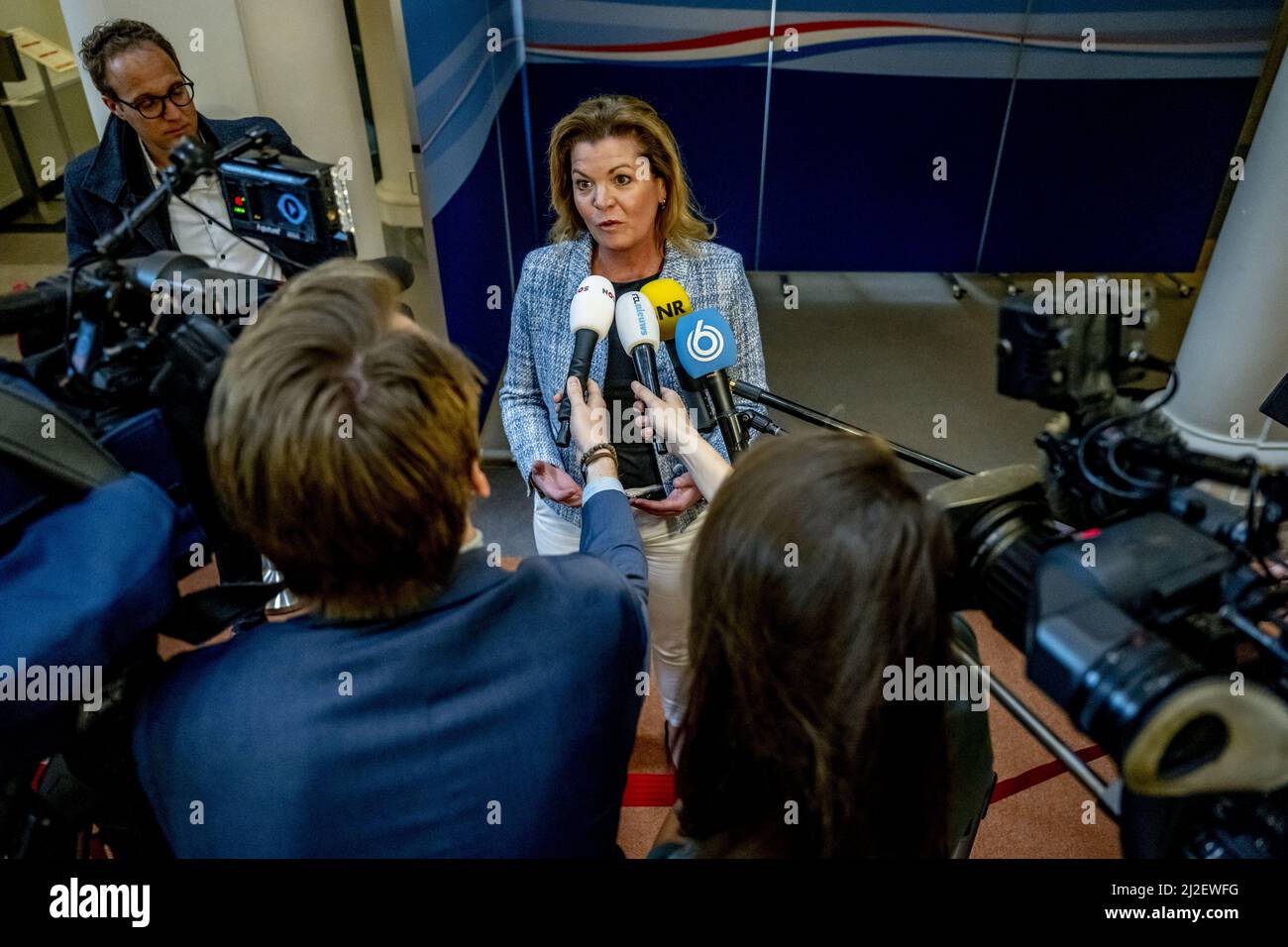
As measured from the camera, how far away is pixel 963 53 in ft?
12.1

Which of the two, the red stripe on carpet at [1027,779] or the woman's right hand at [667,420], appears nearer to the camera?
the woman's right hand at [667,420]

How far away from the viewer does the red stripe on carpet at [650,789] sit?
6.07 ft

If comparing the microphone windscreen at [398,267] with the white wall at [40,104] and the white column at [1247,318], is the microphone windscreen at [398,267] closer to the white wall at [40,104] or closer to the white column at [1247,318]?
the white column at [1247,318]

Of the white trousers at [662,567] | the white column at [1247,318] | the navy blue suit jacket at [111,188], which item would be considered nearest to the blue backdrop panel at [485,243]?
the navy blue suit jacket at [111,188]

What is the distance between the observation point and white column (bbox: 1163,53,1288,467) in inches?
103

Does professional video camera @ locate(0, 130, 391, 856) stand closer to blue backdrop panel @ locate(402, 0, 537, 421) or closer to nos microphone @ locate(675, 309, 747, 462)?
nos microphone @ locate(675, 309, 747, 462)

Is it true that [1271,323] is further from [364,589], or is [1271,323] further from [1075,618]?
[364,589]

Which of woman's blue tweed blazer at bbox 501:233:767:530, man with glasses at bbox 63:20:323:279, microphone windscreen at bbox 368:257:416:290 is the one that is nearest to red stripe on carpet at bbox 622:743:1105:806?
woman's blue tweed blazer at bbox 501:233:767:530

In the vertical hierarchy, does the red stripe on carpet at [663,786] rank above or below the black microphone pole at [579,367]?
below

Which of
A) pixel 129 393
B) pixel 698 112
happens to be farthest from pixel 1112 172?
pixel 129 393

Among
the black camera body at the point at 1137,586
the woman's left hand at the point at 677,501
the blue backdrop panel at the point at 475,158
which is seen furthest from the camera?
the blue backdrop panel at the point at 475,158

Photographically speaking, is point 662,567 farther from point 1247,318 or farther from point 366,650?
point 1247,318

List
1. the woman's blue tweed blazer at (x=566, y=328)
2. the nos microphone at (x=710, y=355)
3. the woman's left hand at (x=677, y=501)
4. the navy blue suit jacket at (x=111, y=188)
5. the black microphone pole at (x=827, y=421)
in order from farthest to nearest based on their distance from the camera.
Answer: the navy blue suit jacket at (x=111, y=188)
the woman's blue tweed blazer at (x=566, y=328)
the woman's left hand at (x=677, y=501)
the nos microphone at (x=710, y=355)
the black microphone pole at (x=827, y=421)

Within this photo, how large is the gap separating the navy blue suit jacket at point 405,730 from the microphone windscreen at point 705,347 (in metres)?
0.48
